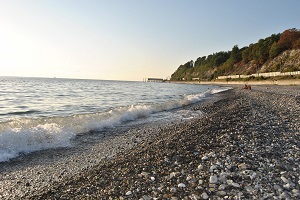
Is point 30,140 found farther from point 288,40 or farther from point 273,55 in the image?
point 288,40

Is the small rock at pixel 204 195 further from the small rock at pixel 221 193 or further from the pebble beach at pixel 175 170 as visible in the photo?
the small rock at pixel 221 193

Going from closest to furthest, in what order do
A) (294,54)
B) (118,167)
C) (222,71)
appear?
(118,167), (294,54), (222,71)

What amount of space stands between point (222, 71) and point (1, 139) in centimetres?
17064

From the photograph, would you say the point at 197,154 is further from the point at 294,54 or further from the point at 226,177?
the point at 294,54

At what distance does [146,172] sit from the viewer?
22.5ft

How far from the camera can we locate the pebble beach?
5.52 metres

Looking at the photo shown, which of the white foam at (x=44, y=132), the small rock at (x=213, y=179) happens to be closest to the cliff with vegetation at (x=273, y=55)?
the white foam at (x=44, y=132)

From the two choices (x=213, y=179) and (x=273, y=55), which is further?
(x=273, y=55)

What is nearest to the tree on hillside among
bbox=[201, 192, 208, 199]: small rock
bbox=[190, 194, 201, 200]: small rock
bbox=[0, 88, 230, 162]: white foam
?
bbox=[0, 88, 230, 162]: white foam

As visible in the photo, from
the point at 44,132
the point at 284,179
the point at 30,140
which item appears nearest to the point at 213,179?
the point at 284,179

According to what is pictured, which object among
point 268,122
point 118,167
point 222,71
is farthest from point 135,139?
point 222,71

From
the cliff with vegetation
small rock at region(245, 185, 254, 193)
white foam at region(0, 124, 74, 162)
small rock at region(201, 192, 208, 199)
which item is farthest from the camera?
the cliff with vegetation

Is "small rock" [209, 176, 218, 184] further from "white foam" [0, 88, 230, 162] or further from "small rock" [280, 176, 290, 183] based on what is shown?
"white foam" [0, 88, 230, 162]

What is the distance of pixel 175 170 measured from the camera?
6.76 meters
